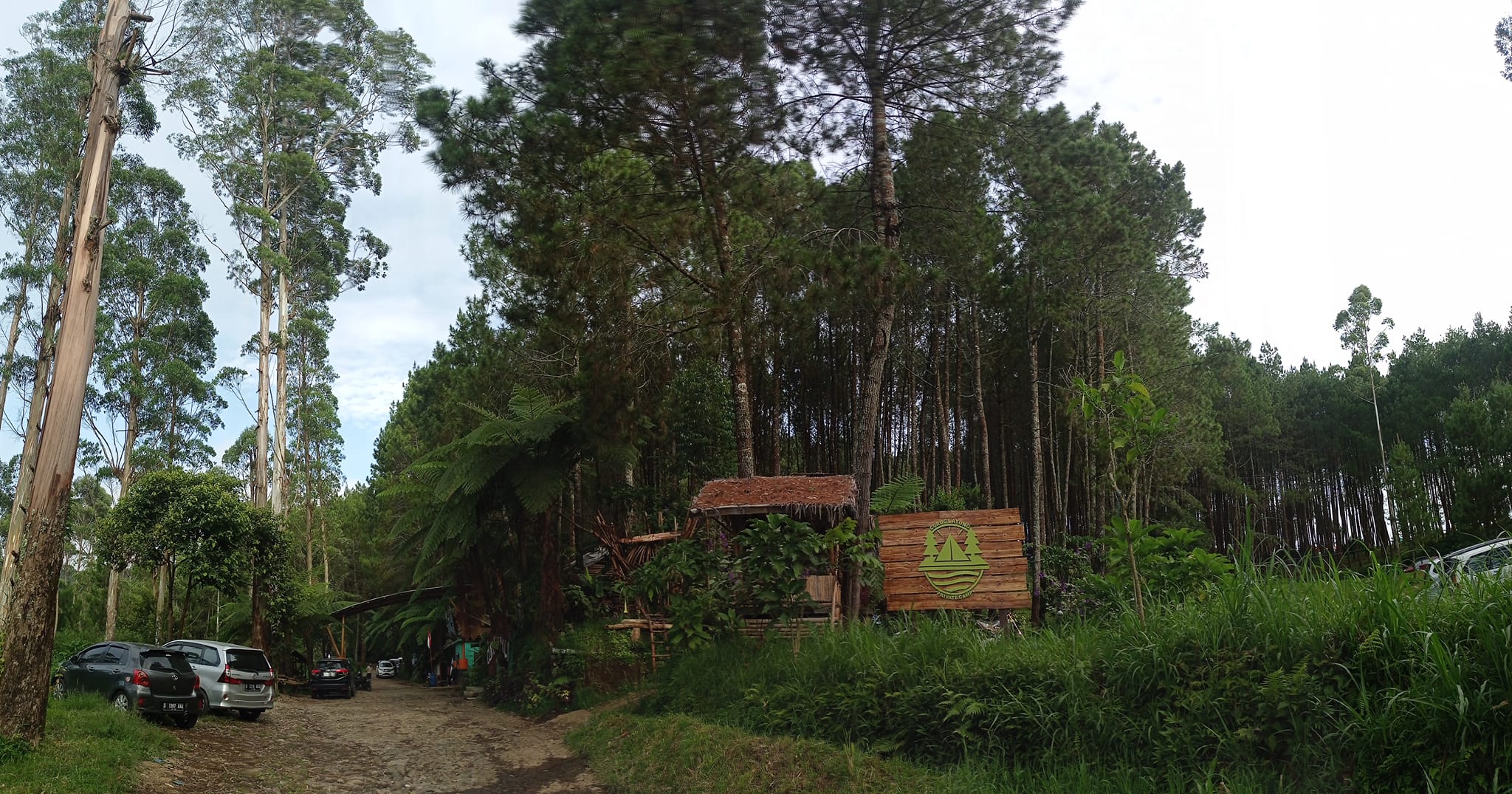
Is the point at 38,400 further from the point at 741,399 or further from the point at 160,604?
the point at 741,399

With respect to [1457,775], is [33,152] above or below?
above

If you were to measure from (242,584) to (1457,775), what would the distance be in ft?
77.2

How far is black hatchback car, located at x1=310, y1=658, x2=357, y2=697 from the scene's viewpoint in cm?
2466

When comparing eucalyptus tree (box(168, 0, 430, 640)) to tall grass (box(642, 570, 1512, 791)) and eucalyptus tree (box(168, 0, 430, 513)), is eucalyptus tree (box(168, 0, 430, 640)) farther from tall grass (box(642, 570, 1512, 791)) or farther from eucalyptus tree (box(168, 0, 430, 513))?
tall grass (box(642, 570, 1512, 791))

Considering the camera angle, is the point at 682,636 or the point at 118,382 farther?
the point at 118,382

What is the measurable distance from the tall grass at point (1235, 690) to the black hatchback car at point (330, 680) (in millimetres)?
21158

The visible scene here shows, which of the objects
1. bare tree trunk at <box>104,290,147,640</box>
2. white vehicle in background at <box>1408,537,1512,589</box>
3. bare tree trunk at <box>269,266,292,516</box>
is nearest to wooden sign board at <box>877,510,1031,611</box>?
white vehicle in background at <box>1408,537,1512,589</box>

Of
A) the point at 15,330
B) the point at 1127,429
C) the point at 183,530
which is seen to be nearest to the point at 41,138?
the point at 15,330

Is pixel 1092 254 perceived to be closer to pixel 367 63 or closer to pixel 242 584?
pixel 242 584

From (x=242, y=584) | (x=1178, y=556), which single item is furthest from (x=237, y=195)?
(x=1178, y=556)

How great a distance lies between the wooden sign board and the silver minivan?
11.6m

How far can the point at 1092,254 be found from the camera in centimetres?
2117

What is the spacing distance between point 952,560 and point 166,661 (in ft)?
37.2

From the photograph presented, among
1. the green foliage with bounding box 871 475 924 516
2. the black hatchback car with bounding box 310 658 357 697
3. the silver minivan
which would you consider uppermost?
the green foliage with bounding box 871 475 924 516
